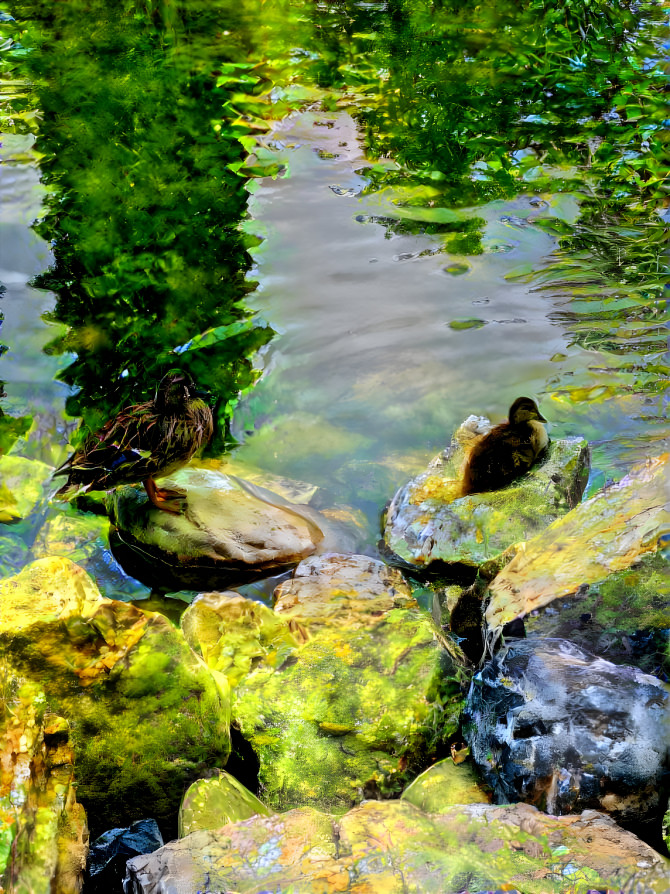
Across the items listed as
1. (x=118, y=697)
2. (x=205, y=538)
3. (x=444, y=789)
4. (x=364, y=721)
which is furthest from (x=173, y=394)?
(x=444, y=789)

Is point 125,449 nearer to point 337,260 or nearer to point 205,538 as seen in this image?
point 205,538

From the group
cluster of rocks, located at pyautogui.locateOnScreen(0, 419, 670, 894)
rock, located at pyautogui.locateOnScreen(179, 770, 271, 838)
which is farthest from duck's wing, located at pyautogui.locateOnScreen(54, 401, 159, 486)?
rock, located at pyautogui.locateOnScreen(179, 770, 271, 838)

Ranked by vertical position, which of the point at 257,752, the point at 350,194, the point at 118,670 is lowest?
the point at 257,752

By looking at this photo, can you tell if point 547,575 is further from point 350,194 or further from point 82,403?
point 350,194

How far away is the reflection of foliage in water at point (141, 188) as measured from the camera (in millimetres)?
2088

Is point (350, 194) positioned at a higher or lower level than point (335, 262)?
higher

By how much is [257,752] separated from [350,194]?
1794 mm

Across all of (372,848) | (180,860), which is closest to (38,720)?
(180,860)

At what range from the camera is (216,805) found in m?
1.06

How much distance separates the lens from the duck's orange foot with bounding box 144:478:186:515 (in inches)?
59.6

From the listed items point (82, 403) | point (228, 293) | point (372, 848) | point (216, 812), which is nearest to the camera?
point (372, 848)

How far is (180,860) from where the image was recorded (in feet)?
3.13

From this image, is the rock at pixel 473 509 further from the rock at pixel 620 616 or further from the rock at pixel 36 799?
the rock at pixel 36 799

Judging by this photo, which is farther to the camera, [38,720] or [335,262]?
[335,262]
